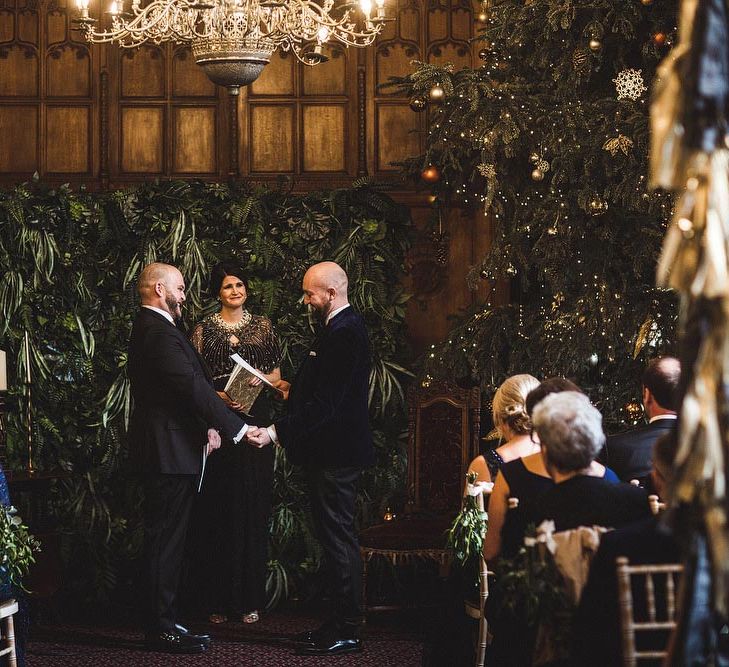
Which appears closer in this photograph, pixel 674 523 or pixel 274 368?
pixel 674 523

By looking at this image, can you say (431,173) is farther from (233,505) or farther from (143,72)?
(143,72)

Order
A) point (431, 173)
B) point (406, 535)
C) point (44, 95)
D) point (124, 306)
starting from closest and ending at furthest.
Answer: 1. point (406, 535)
2. point (431, 173)
3. point (124, 306)
4. point (44, 95)

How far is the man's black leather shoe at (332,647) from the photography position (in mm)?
5586

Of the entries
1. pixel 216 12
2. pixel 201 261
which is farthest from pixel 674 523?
pixel 201 261

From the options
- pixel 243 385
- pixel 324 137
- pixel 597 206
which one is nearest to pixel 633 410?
pixel 597 206

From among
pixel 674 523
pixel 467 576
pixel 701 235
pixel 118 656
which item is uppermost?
pixel 701 235

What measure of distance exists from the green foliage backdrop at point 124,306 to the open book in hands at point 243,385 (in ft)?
2.66

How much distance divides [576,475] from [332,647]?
101 inches

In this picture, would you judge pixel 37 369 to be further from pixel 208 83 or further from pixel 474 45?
pixel 474 45

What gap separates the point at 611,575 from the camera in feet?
9.59

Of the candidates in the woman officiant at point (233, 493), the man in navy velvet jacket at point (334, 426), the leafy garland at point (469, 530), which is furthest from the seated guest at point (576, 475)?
the woman officiant at point (233, 493)

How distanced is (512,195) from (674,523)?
12.1 ft

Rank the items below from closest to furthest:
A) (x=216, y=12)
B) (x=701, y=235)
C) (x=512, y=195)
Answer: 1. (x=701, y=235)
2. (x=216, y=12)
3. (x=512, y=195)

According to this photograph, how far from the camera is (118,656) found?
18.4 feet
